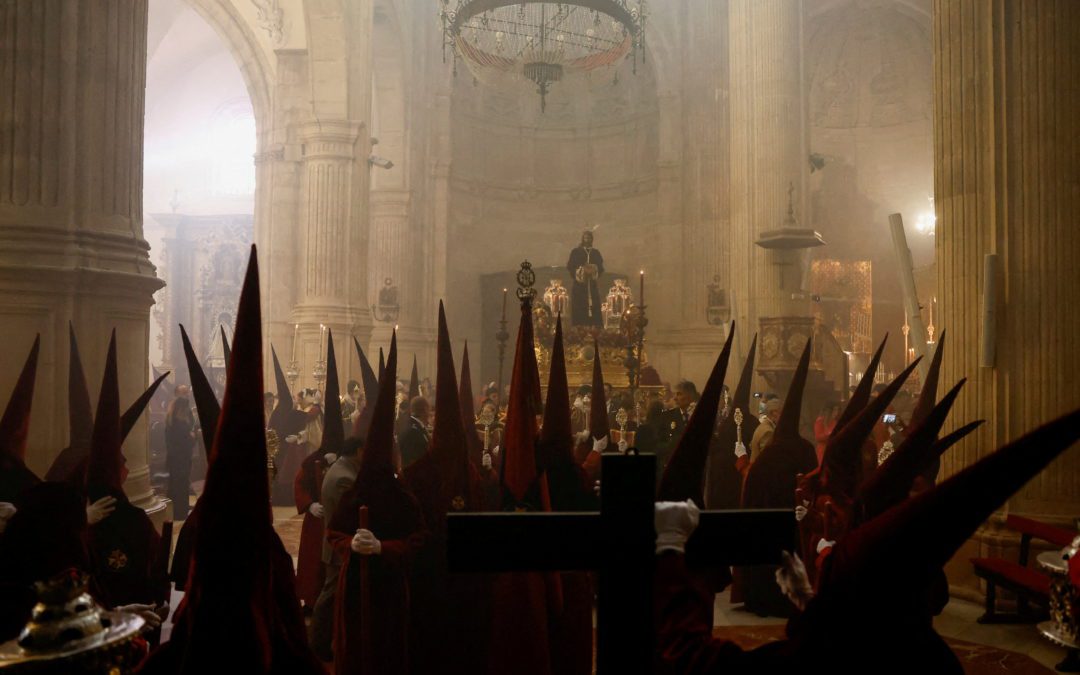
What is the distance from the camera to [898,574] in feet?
7.34

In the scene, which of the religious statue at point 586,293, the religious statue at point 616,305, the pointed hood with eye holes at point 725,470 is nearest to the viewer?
the pointed hood with eye holes at point 725,470

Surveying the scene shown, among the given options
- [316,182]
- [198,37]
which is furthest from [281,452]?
[198,37]

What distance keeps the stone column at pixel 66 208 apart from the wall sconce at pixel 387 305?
13.4 metres

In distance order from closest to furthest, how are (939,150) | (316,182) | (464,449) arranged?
(464,449), (939,150), (316,182)

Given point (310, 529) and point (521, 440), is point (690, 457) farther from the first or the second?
point (310, 529)

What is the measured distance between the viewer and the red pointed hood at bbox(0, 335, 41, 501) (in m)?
4.24

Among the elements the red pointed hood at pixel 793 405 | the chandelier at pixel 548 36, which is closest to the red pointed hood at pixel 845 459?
the red pointed hood at pixel 793 405

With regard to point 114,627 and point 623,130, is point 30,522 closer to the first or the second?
point 114,627

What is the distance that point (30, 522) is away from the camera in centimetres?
329

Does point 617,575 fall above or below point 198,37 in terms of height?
below

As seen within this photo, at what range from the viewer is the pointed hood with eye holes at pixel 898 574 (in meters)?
2.07

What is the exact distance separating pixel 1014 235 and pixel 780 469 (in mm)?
2576

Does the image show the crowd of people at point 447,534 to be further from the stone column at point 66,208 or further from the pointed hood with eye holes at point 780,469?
the stone column at point 66,208

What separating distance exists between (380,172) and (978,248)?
16.5 m
